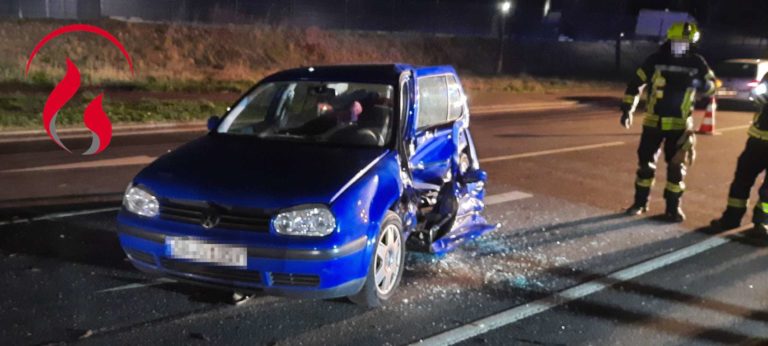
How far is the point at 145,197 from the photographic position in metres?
4.52

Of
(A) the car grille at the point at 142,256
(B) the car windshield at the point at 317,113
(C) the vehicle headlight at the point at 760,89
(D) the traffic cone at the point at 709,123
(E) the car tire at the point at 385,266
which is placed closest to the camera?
(A) the car grille at the point at 142,256

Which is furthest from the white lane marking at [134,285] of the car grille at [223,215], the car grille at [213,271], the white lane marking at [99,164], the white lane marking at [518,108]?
the white lane marking at [518,108]

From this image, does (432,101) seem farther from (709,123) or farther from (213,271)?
(709,123)

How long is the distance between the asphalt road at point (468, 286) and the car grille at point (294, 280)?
314mm

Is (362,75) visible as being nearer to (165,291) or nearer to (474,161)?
(474,161)

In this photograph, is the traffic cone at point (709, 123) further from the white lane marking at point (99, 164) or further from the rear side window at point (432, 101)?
the white lane marking at point (99, 164)

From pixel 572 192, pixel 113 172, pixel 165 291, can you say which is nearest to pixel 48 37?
pixel 113 172

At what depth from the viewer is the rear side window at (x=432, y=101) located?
237 inches

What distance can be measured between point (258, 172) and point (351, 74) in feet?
5.12

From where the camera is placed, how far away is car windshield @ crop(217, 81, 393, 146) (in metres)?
5.41

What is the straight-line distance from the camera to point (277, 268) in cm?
425

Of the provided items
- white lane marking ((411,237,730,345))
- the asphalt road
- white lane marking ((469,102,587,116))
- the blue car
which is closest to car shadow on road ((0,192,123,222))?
the asphalt road

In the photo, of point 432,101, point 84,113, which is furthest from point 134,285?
point 84,113

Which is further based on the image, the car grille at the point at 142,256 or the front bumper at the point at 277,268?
the car grille at the point at 142,256
